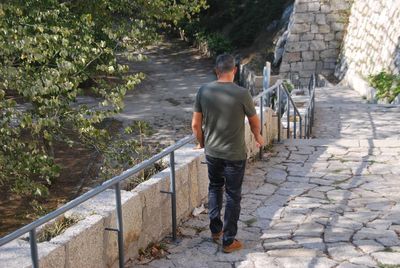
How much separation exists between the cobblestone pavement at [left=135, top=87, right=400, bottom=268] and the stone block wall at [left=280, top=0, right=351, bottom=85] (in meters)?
13.4

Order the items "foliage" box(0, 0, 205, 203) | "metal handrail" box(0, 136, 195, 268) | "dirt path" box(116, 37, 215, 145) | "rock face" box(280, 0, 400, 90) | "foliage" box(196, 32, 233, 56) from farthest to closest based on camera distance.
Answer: "foliage" box(196, 32, 233, 56) < "rock face" box(280, 0, 400, 90) < "dirt path" box(116, 37, 215, 145) < "foliage" box(0, 0, 205, 203) < "metal handrail" box(0, 136, 195, 268)

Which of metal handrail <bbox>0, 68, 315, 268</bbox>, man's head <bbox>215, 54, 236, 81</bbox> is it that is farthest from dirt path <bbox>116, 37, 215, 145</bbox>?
man's head <bbox>215, 54, 236, 81</bbox>

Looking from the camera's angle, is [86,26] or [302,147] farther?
[86,26]

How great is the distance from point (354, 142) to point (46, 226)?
5522 mm

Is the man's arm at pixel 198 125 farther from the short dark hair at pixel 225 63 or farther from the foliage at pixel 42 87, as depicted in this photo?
the foliage at pixel 42 87

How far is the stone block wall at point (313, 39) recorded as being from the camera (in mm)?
20750

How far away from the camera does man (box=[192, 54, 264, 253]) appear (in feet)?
13.6

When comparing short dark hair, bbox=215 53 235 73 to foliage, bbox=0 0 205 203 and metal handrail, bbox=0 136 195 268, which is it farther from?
foliage, bbox=0 0 205 203

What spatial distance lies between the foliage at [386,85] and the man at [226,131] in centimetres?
1013

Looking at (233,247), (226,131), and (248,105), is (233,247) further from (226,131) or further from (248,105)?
(248,105)

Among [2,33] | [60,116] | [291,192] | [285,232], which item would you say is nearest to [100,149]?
[60,116]

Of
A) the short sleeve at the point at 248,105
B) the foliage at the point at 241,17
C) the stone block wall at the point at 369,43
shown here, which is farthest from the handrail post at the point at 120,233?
the foliage at the point at 241,17

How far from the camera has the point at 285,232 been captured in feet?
15.9

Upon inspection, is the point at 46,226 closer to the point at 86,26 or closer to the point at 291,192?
the point at 291,192
